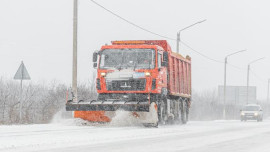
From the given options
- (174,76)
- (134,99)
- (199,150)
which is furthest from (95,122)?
(199,150)

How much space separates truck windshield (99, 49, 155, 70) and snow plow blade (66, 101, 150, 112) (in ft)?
6.50

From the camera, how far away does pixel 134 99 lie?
874 inches

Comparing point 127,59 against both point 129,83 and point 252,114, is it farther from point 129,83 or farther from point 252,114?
point 252,114

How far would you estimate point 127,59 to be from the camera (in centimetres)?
2278

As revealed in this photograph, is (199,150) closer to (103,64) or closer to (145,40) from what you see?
(103,64)

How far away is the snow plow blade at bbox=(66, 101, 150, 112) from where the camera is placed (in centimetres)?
2086

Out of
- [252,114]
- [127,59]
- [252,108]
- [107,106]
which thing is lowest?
[252,114]

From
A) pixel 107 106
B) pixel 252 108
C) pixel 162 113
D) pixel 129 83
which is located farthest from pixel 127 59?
pixel 252 108

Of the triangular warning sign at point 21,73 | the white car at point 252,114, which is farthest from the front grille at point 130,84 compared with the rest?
the white car at point 252,114

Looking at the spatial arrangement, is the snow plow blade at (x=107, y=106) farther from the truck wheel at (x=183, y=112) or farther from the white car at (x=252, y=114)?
the white car at (x=252, y=114)

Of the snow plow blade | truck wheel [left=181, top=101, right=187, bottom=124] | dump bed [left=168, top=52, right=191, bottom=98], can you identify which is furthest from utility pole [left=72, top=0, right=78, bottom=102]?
truck wheel [left=181, top=101, right=187, bottom=124]

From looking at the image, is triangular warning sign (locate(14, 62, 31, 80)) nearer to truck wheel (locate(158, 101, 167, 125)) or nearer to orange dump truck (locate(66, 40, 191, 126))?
orange dump truck (locate(66, 40, 191, 126))

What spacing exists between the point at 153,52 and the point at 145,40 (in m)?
1.82

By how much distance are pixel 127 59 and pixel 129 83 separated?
1.06 m
